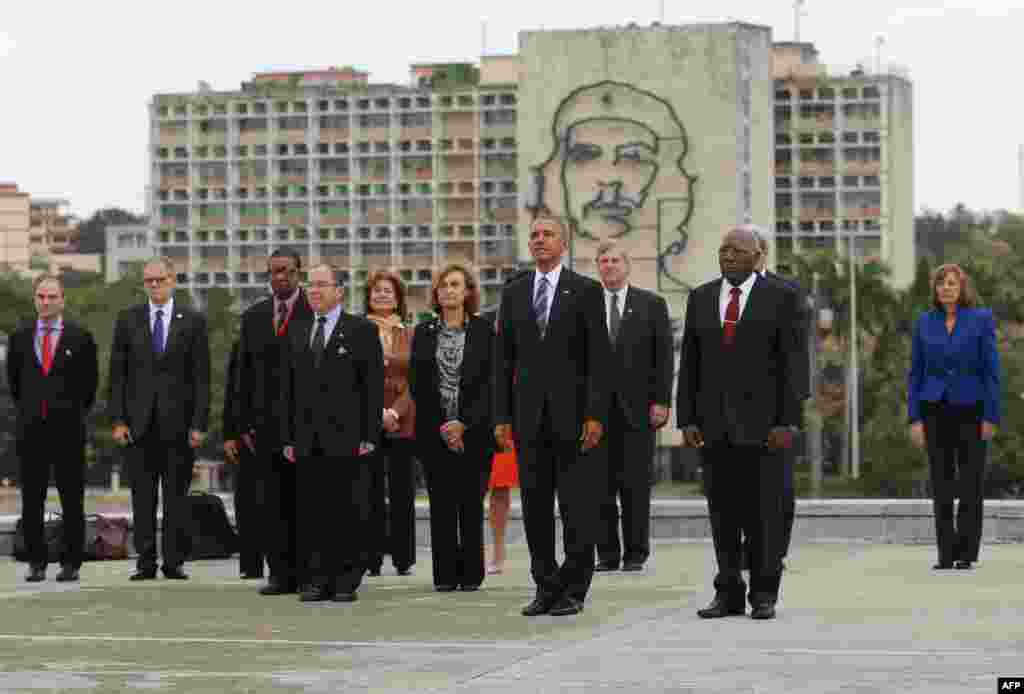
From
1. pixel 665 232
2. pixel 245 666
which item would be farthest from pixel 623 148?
pixel 245 666

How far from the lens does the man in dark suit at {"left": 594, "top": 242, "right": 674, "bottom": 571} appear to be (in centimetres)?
1730

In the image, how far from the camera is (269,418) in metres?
15.8

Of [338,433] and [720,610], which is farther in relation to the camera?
[338,433]

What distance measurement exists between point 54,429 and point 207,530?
2.63m

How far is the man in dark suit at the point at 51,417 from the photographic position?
17.0 metres

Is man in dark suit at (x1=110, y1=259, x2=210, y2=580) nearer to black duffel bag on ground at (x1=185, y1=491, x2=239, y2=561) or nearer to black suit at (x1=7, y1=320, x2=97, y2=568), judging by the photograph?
black suit at (x1=7, y1=320, x2=97, y2=568)

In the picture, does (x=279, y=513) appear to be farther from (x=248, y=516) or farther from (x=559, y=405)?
(x=559, y=405)

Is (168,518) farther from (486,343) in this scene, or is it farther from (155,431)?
(486,343)

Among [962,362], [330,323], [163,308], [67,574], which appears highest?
[163,308]

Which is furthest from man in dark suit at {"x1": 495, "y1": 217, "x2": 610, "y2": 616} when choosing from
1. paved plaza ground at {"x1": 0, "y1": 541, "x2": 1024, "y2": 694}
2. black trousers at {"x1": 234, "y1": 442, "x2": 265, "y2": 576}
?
black trousers at {"x1": 234, "y1": 442, "x2": 265, "y2": 576}

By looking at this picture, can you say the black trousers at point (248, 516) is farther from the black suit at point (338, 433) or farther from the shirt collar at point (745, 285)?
the shirt collar at point (745, 285)

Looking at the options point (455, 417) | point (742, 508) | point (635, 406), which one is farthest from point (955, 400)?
point (742, 508)

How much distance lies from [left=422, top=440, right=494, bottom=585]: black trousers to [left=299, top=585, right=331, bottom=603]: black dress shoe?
2.92ft

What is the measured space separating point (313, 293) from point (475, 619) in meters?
2.71
